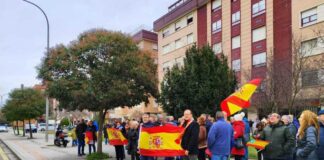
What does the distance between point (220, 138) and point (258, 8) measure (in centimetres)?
3270

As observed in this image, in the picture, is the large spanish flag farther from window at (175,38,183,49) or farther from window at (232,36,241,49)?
window at (175,38,183,49)

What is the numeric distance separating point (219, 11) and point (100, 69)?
32651 mm

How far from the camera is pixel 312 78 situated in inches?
1137

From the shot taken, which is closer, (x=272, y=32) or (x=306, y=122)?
(x=306, y=122)

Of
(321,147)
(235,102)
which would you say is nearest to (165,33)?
(235,102)

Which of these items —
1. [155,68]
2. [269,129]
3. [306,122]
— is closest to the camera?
[306,122]

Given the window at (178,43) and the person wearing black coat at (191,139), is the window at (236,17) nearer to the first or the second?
the window at (178,43)

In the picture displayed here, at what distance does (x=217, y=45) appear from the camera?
4681cm

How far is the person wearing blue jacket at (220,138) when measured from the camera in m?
9.50

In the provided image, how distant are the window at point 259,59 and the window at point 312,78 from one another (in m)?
9.76

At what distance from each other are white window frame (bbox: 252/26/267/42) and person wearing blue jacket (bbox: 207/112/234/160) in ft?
102

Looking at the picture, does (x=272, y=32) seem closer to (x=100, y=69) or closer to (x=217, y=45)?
(x=217, y=45)

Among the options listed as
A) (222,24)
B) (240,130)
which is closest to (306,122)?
(240,130)

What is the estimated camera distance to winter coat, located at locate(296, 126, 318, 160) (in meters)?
6.85
